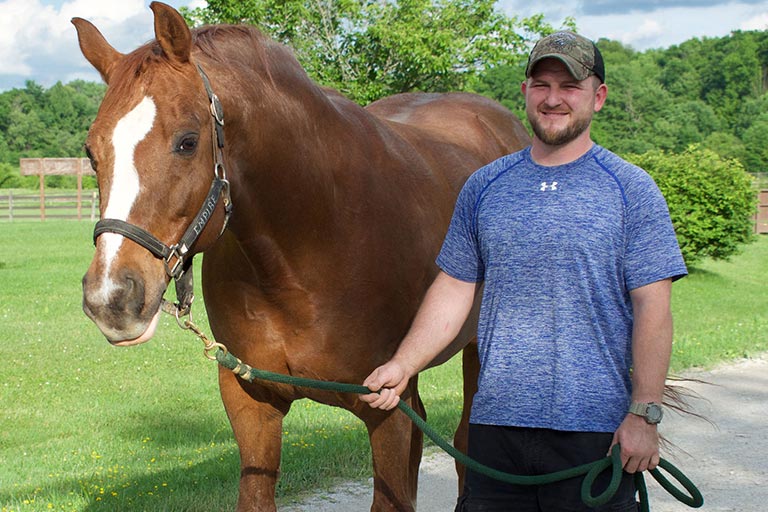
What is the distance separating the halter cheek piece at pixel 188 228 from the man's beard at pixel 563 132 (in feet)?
2.95

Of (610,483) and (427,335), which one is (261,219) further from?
(610,483)

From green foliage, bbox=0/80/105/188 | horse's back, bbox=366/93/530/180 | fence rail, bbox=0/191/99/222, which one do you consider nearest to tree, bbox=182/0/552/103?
horse's back, bbox=366/93/530/180

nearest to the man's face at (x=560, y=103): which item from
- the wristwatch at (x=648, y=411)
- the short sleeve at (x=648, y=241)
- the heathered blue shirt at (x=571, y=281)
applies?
the heathered blue shirt at (x=571, y=281)

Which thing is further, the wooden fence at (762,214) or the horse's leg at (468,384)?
the wooden fence at (762,214)

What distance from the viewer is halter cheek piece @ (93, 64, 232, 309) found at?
2234mm

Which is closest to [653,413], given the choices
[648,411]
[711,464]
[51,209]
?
[648,411]

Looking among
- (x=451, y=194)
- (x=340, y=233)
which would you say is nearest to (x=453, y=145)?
(x=451, y=194)

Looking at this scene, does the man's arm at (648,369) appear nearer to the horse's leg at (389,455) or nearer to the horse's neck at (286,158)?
the horse's leg at (389,455)

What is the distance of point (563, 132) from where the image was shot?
2.49m

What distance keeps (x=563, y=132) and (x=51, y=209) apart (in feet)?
123

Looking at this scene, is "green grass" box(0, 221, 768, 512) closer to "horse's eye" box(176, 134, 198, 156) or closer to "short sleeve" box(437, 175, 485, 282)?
"short sleeve" box(437, 175, 485, 282)

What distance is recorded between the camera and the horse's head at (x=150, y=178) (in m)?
2.21

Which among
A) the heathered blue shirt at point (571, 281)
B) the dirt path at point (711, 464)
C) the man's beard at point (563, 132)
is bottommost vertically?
the dirt path at point (711, 464)

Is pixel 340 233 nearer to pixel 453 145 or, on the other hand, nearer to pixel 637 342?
pixel 637 342
